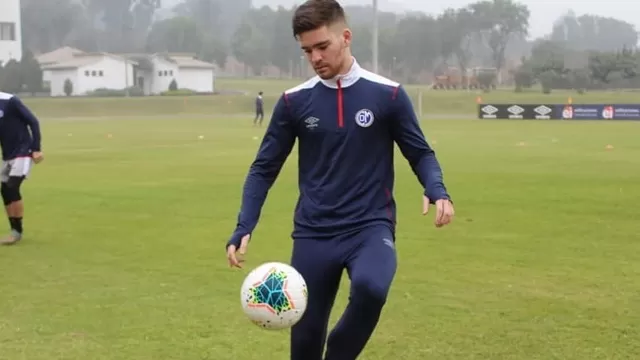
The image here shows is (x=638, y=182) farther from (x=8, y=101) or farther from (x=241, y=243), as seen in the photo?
(x=241, y=243)

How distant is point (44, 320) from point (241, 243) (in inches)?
146

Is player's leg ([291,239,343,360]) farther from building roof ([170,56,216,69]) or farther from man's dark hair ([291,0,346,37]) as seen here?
building roof ([170,56,216,69])

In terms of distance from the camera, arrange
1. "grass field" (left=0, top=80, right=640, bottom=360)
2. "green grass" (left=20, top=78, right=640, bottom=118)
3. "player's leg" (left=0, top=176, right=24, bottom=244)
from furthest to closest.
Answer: "green grass" (left=20, top=78, right=640, bottom=118), "player's leg" (left=0, top=176, right=24, bottom=244), "grass field" (left=0, top=80, right=640, bottom=360)

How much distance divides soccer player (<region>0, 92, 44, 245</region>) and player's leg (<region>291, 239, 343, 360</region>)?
8.30 metres

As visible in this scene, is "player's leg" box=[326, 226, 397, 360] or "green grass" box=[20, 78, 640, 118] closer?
"player's leg" box=[326, 226, 397, 360]

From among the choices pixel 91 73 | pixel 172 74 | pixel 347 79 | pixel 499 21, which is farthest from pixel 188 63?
pixel 347 79

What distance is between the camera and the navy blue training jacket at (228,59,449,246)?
583cm

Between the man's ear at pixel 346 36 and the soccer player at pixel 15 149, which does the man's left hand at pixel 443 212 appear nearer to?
the man's ear at pixel 346 36

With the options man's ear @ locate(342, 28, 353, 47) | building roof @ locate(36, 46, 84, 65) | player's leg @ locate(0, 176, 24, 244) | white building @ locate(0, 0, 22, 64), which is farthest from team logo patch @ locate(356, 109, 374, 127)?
building roof @ locate(36, 46, 84, 65)

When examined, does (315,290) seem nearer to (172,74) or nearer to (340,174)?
(340,174)

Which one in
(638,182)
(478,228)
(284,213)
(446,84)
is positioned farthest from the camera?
(446,84)

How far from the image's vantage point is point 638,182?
20734mm

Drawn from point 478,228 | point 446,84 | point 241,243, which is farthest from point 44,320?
point 446,84

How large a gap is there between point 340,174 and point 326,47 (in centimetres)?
75
